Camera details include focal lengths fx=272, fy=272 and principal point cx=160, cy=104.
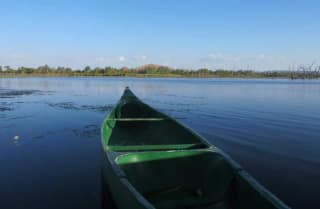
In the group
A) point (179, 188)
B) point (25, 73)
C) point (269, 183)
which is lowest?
point (269, 183)

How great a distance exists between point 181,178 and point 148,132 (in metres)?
4.65

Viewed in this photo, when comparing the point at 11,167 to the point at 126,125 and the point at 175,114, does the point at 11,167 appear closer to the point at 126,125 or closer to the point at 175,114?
the point at 126,125

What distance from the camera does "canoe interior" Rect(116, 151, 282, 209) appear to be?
15.4ft

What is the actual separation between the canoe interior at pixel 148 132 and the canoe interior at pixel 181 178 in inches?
35.4

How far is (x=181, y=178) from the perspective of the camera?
17.4ft

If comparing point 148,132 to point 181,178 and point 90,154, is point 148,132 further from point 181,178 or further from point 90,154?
point 181,178

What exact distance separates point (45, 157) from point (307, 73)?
20358cm

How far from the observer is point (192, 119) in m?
15.5

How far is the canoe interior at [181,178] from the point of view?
4.70m

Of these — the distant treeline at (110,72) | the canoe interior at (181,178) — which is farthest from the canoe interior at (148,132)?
the distant treeline at (110,72)

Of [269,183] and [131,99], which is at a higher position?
[131,99]

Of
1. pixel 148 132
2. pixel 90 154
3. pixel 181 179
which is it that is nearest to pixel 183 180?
pixel 181 179

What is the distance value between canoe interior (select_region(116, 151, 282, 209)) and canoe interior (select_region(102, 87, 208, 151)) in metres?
0.90

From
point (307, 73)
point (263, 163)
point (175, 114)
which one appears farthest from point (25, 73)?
point (307, 73)
